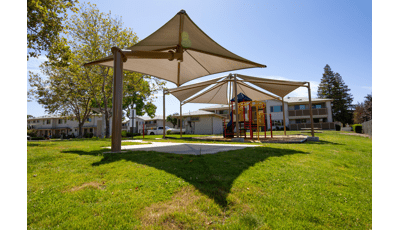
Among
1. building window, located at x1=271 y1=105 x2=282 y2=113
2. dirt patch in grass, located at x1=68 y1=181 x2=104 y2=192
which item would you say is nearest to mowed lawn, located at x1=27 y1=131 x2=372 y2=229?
dirt patch in grass, located at x1=68 y1=181 x2=104 y2=192

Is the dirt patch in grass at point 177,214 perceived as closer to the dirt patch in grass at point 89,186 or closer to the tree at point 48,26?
the dirt patch in grass at point 89,186

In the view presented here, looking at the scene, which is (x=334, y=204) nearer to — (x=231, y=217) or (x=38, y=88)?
(x=231, y=217)

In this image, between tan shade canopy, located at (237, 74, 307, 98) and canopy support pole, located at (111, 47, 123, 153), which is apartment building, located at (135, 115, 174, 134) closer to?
tan shade canopy, located at (237, 74, 307, 98)

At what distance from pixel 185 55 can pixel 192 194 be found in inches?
310

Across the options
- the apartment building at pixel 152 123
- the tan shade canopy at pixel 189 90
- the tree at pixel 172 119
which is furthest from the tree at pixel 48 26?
the apartment building at pixel 152 123

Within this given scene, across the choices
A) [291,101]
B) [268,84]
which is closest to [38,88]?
[268,84]

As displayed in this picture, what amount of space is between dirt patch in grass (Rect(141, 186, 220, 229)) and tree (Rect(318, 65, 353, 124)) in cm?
5693

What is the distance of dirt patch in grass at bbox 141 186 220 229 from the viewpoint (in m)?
2.33

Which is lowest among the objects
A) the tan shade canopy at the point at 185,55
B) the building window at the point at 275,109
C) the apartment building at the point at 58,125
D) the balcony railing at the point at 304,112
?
the apartment building at the point at 58,125

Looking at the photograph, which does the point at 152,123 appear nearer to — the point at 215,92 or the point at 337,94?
the point at 215,92

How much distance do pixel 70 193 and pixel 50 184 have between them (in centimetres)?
62

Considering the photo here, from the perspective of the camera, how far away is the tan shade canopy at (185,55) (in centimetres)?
691

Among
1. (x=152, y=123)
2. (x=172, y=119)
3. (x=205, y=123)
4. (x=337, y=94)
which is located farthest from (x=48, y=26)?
(x=337, y=94)

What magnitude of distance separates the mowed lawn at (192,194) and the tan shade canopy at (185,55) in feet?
15.2
